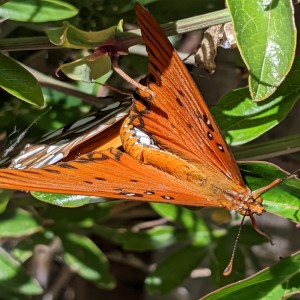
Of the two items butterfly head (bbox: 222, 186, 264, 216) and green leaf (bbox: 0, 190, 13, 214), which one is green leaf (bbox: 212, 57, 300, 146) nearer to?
butterfly head (bbox: 222, 186, 264, 216)

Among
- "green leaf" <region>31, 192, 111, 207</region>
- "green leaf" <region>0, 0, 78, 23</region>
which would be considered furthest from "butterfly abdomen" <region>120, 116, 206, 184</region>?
"green leaf" <region>0, 0, 78, 23</region>

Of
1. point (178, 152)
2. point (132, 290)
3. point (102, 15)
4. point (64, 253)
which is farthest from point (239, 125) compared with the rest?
point (132, 290)

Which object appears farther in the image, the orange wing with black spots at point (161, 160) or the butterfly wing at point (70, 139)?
the butterfly wing at point (70, 139)

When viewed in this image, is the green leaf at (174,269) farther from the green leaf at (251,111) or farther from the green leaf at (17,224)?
the green leaf at (251,111)

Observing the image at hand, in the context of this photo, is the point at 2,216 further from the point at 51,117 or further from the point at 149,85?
the point at 149,85

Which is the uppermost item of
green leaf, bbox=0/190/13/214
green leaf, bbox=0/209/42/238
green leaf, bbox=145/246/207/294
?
green leaf, bbox=0/190/13/214

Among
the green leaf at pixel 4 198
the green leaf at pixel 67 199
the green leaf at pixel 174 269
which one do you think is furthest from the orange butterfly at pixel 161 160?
the green leaf at pixel 174 269
